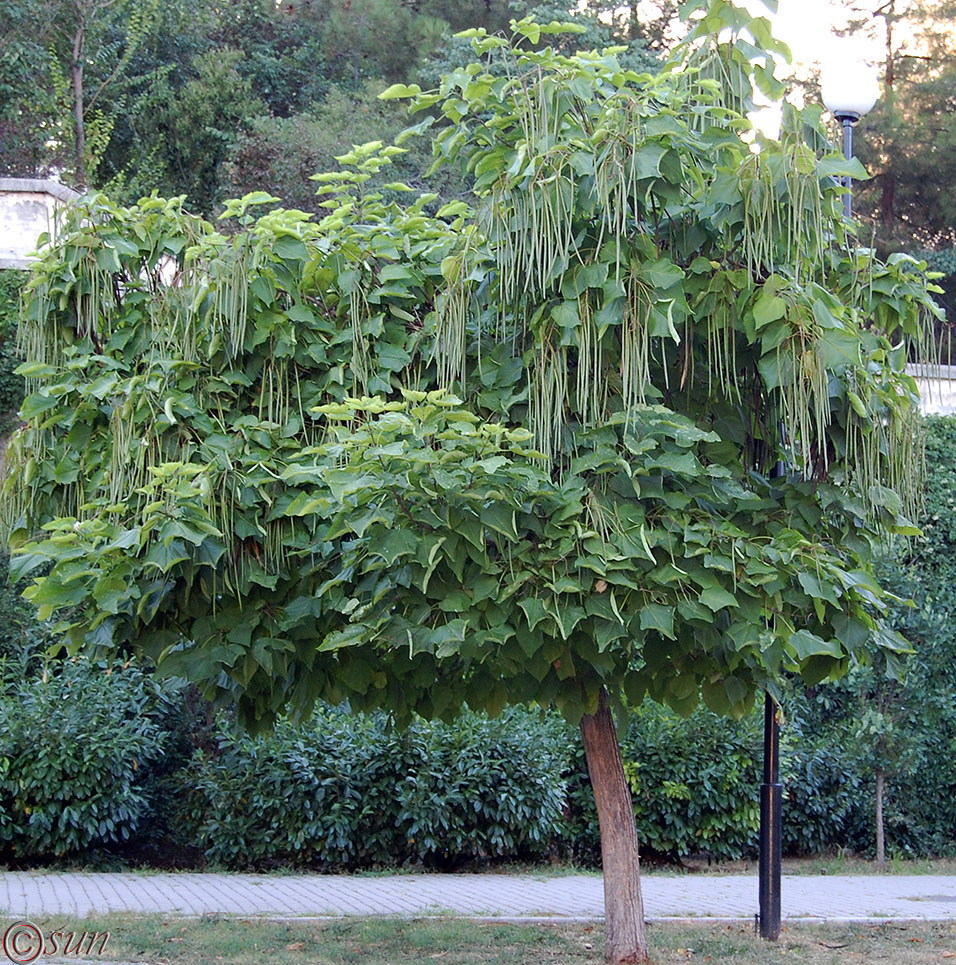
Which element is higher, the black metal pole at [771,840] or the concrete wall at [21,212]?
the concrete wall at [21,212]

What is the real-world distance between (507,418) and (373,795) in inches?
227

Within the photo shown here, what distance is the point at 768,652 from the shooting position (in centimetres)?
427

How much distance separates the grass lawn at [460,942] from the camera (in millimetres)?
6195

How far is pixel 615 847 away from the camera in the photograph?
5645 millimetres

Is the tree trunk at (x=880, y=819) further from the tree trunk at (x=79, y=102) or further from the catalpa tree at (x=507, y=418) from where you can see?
the tree trunk at (x=79, y=102)

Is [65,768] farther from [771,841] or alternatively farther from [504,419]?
[504,419]

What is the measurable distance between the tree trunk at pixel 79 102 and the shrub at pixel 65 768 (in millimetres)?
10682

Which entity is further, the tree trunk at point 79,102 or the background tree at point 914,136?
the background tree at point 914,136

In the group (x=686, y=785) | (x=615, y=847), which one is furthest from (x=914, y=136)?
(x=615, y=847)

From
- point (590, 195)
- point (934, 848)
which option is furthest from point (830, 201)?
point (934, 848)

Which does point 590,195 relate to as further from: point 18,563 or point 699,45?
point 18,563

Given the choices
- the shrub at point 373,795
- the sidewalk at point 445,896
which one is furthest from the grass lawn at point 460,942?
the shrub at point 373,795

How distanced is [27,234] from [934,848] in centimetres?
1141

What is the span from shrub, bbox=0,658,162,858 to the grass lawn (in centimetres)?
218
